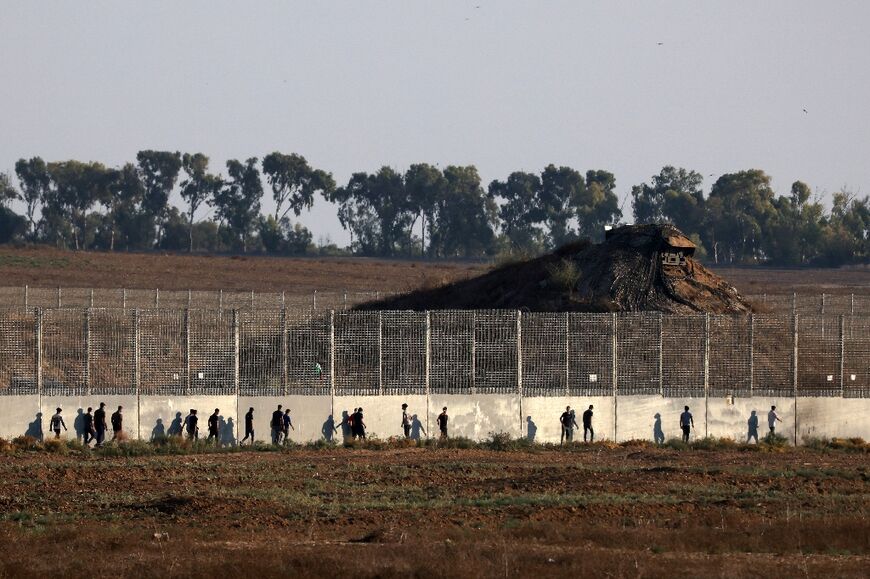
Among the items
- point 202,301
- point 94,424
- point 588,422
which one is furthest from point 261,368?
point 202,301

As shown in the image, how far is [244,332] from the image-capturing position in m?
38.6

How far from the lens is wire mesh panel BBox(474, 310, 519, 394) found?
3628 cm

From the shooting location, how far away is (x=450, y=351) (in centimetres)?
3631

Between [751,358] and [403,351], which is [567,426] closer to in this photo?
[403,351]

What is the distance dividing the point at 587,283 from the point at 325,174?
372 feet

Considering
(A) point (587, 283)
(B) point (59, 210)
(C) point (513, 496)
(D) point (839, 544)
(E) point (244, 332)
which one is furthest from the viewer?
(B) point (59, 210)

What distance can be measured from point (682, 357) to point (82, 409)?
14480mm

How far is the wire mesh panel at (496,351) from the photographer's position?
36.3 metres

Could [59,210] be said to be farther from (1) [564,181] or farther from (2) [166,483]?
(2) [166,483]

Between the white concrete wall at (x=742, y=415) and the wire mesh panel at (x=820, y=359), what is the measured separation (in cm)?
67

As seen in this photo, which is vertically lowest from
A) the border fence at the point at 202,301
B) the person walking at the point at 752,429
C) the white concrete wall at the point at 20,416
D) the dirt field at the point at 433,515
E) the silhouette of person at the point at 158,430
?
the dirt field at the point at 433,515

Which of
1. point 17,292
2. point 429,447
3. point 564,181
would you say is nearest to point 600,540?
point 429,447

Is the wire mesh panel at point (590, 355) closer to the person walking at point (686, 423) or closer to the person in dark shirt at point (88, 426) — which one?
the person walking at point (686, 423)

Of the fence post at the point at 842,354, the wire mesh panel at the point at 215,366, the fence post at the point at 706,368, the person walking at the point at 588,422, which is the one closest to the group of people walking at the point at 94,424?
the wire mesh panel at the point at 215,366
